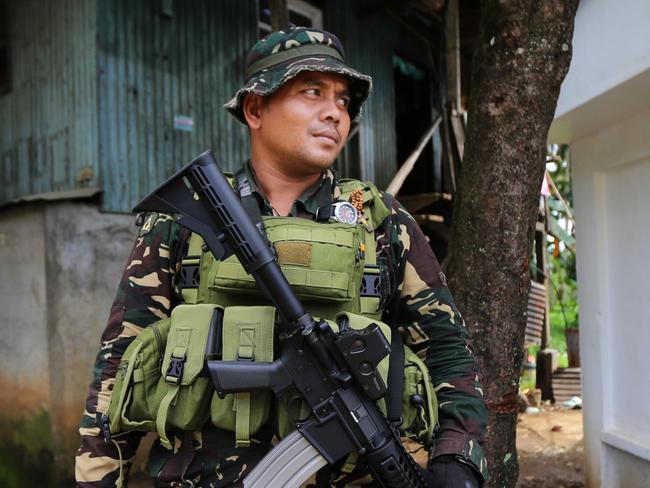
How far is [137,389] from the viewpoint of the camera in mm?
1572

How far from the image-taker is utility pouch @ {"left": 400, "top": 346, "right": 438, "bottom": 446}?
1591 mm

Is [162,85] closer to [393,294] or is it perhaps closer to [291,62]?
[291,62]

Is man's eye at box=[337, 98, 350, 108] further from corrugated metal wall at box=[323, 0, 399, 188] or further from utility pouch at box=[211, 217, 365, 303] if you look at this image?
corrugated metal wall at box=[323, 0, 399, 188]

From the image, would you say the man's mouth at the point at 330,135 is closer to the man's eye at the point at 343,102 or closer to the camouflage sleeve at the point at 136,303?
A: the man's eye at the point at 343,102

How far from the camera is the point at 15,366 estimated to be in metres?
5.76

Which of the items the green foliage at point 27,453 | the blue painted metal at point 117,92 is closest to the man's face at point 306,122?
the blue painted metal at point 117,92

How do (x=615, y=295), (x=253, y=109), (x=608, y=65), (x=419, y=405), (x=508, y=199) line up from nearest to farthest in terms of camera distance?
(x=419, y=405) → (x=253, y=109) → (x=508, y=199) → (x=608, y=65) → (x=615, y=295)

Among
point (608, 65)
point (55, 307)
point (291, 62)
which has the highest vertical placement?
point (608, 65)

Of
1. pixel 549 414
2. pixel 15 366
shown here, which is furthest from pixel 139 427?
pixel 549 414

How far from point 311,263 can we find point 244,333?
0.78 feet

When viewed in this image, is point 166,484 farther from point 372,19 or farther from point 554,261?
point 554,261

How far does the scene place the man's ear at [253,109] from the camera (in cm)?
178

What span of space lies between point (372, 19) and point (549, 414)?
5.74 meters

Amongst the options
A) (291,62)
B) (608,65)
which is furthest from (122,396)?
(608,65)
